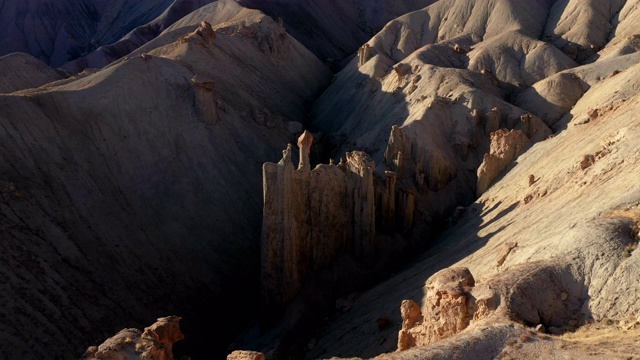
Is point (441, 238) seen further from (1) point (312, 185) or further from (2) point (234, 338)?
(2) point (234, 338)

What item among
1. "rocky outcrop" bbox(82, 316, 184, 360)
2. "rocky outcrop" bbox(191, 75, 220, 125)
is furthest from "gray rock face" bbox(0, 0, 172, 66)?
"rocky outcrop" bbox(82, 316, 184, 360)

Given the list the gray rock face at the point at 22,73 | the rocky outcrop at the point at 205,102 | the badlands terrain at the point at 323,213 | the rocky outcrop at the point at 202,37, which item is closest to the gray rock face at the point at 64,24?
the gray rock face at the point at 22,73

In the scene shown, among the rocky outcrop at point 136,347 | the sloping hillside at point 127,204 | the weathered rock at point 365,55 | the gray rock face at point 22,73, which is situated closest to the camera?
the rocky outcrop at point 136,347

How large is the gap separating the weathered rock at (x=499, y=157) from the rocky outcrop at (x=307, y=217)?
7531mm

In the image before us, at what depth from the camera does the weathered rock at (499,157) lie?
33.3 meters

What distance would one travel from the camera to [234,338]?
2770cm

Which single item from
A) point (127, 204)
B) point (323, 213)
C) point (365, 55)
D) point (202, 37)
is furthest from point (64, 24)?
point (323, 213)

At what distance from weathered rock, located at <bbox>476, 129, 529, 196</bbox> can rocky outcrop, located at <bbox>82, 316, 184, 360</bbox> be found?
22460 millimetres

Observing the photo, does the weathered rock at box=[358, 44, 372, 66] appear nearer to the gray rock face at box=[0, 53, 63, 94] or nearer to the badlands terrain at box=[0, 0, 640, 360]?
the badlands terrain at box=[0, 0, 640, 360]

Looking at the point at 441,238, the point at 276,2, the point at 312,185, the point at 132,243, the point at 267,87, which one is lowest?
the point at 441,238

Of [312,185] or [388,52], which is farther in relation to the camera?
[388,52]

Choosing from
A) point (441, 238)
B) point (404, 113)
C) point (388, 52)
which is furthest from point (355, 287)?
point (388, 52)

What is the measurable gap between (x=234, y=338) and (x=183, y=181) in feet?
34.7

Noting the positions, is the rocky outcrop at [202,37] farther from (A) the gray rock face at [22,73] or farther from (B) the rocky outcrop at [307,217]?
(B) the rocky outcrop at [307,217]
